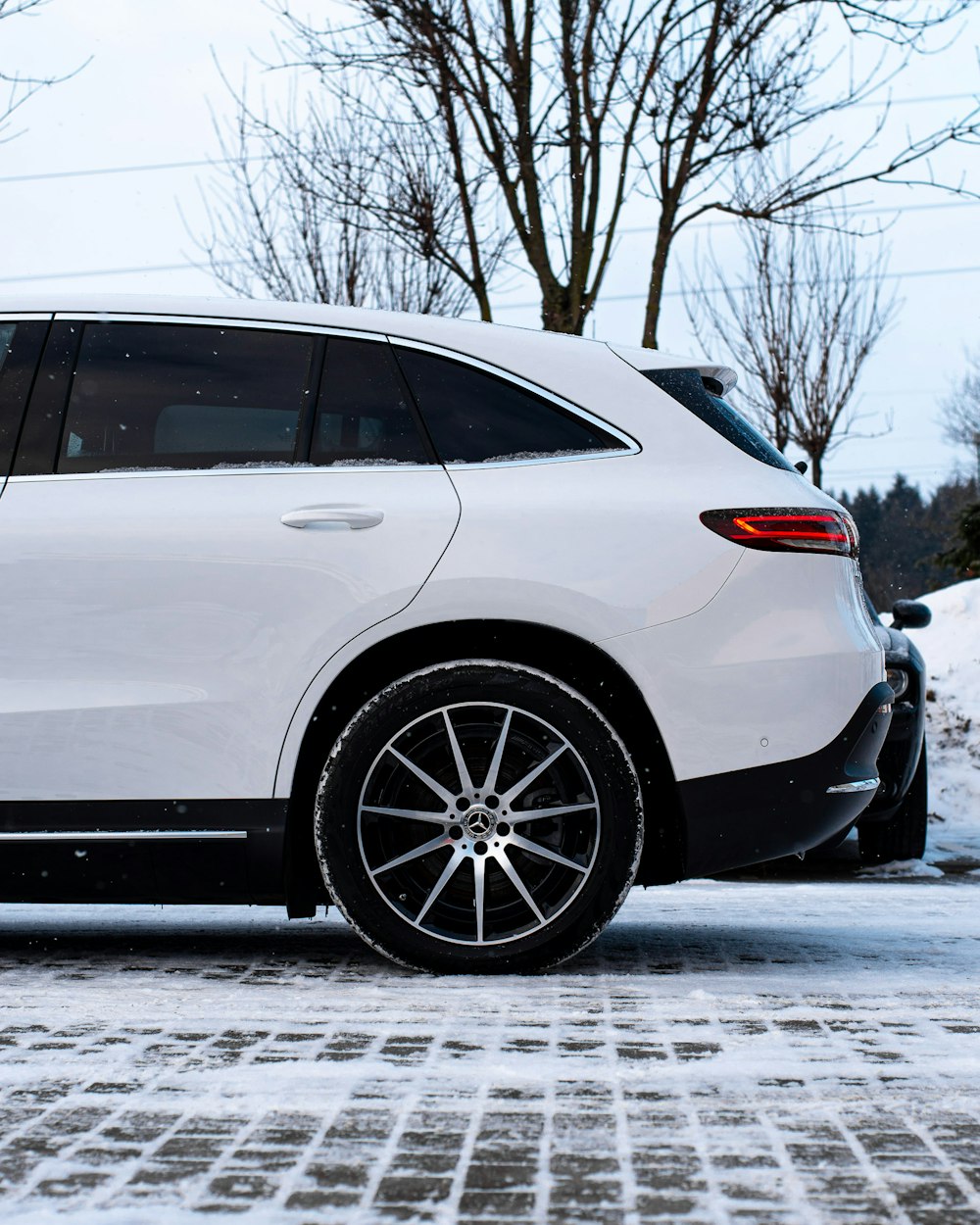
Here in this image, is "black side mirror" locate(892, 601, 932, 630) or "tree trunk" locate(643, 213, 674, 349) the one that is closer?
"black side mirror" locate(892, 601, 932, 630)

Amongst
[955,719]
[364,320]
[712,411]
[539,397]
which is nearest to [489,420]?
[539,397]

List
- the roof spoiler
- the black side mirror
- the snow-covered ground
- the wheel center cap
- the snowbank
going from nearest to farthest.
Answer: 1. the snow-covered ground
2. the wheel center cap
3. the roof spoiler
4. the black side mirror
5. the snowbank

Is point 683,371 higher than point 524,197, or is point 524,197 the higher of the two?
point 524,197

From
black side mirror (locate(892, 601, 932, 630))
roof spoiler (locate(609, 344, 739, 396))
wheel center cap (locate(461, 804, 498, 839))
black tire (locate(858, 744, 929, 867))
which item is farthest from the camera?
black side mirror (locate(892, 601, 932, 630))

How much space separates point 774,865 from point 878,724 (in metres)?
4.26

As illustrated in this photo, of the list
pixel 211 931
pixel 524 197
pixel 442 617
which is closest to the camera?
pixel 442 617

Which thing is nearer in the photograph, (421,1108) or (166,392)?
(421,1108)

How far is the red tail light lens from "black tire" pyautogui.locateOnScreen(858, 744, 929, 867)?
3.72 metres

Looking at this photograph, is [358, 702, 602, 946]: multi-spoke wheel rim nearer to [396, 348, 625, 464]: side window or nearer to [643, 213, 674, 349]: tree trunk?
[396, 348, 625, 464]: side window

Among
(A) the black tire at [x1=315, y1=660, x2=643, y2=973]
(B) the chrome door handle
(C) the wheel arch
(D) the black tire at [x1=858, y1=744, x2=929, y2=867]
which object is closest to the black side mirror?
(D) the black tire at [x1=858, y1=744, x2=929, y2=867]

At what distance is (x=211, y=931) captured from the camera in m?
5.12

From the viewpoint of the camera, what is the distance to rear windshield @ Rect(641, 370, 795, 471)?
408 centimetres

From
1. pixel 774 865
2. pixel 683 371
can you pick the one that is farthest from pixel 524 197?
pixel 683 371

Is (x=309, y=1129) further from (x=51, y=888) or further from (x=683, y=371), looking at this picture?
(x=683, y=371)
